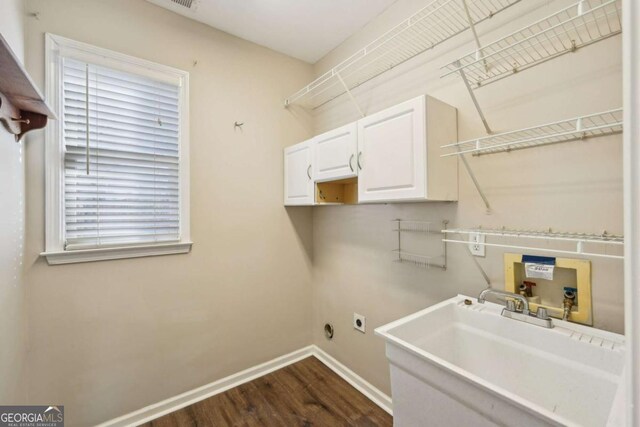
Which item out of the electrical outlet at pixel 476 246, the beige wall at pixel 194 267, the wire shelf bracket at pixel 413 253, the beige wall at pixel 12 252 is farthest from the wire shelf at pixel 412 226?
the beige wall at pixel 12 252

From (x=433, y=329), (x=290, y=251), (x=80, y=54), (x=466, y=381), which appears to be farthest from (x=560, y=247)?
(x=80, y=54)

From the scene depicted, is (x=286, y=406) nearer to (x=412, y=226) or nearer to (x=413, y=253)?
(x=413, y=253)

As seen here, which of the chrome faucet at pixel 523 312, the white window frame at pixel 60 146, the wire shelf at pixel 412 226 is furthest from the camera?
the wire shelf at pixel 412 226

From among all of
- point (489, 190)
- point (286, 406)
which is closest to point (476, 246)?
point (489, 190)

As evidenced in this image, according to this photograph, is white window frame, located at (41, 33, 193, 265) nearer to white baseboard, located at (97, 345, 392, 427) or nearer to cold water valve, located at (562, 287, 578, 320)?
white baseboard, located at (97, 345, 392, 427)

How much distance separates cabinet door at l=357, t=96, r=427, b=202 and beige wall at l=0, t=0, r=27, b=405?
1.65 meters

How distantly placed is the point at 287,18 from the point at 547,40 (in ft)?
5.43

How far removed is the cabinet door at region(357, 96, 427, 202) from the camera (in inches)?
55.5

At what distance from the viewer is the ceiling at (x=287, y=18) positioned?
192 cm

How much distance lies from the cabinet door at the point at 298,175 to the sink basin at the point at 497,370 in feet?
4.21

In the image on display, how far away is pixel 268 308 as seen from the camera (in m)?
2.43

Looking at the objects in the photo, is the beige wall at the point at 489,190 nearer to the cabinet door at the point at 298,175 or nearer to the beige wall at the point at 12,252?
the cabinet door at the point at 298,175

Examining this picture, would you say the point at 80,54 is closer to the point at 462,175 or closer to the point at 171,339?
the point at 171,339

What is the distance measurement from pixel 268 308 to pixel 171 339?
764 mm
